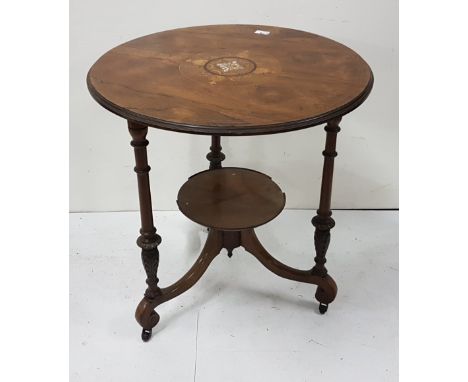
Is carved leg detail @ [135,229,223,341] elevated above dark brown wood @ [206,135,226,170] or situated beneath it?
situated beneath

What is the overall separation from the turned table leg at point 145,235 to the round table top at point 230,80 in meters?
0.15

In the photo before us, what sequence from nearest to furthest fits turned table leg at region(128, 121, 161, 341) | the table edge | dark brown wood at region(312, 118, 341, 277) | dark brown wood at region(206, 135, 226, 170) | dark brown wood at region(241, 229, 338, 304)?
the table edge < turned table leg at region(128, 121, 161, 341) < dark brown wood at region(312, 118, 341, 277) < dark brown wood at region(241, 229, 338, 304) < dark brown wood at region(206, 135, 226, 170)

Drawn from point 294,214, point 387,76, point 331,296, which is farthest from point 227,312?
point 387,76

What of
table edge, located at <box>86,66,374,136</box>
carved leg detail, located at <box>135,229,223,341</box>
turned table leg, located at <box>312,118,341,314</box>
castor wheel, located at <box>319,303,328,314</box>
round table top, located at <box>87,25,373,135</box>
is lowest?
castor wheel, located at <box>319,303,328,314</box>

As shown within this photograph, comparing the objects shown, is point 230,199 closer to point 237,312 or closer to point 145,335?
point 237,312

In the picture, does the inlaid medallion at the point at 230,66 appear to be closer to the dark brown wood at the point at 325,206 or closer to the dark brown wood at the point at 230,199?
the dark brown wood at the point at 325,206

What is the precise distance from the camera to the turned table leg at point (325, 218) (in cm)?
204

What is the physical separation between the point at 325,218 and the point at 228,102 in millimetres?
738

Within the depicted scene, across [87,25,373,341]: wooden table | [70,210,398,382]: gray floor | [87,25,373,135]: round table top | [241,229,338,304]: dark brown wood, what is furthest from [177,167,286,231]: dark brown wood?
[87,25,373,135]: round table top

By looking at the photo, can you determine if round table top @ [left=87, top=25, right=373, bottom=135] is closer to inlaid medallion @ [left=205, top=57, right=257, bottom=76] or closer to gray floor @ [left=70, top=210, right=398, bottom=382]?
inlaid medallion @ [left=205, top=57, right=257, bottom=76]

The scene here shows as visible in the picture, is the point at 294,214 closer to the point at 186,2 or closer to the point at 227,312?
the point at 227,312

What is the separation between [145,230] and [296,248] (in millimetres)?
886

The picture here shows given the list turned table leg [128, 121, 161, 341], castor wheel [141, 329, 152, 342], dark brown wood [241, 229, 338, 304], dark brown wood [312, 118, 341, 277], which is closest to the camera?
turned table leg [128, 121, 161, 341]

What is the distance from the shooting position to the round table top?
5.20 feet
